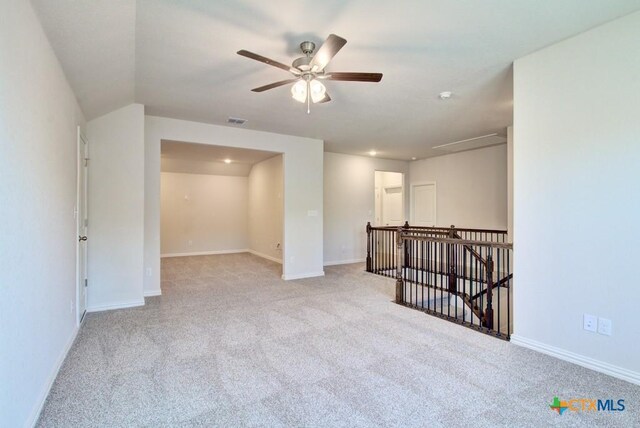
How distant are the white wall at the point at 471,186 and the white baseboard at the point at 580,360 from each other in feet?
13.9

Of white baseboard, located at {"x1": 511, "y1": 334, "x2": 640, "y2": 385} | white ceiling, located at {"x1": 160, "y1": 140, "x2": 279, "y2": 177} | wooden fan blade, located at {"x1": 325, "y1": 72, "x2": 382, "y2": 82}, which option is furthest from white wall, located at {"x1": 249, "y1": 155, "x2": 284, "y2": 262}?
white baseboard, located at {"x1": 511, "y1": 334, "x2": 640, "y2": 385}

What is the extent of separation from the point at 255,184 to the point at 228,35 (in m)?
6.37

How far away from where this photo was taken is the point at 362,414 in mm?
1974

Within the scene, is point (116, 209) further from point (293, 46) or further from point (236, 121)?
point (293, 46)

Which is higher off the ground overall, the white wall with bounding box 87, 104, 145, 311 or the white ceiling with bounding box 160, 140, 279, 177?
the white ceiling with bounding box 160, 140, 279, 177

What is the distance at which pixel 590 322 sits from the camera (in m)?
2.54

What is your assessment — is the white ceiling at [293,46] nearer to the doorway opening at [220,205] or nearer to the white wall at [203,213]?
the doorway opening at [220,205]

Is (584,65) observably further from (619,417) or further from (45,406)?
(45,406)

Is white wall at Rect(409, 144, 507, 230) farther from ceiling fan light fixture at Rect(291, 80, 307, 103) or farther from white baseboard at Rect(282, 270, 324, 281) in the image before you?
ceiling fan light fixture at Rect(291, 80, 307, 103)

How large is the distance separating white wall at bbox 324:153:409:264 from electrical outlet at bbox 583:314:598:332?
526 centimetres

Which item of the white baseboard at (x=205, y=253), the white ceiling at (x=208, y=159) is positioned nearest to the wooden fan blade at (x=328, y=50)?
the white ceiling at (x=208, y=159)

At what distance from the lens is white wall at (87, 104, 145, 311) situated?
4020 mm

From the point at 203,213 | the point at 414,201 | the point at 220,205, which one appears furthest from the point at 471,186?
the point at 203,213

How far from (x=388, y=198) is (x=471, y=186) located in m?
2.97
